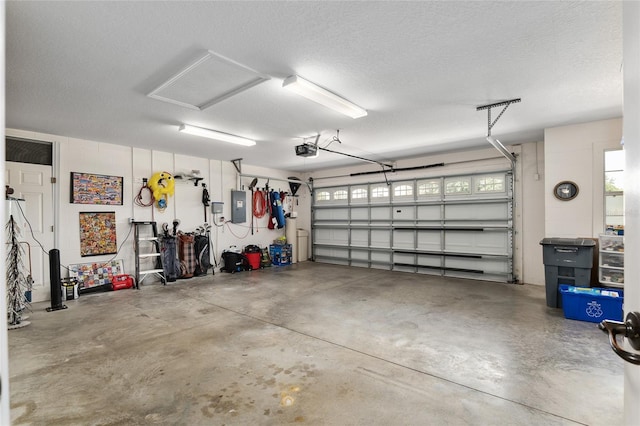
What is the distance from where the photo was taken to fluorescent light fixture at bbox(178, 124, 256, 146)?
462 cm

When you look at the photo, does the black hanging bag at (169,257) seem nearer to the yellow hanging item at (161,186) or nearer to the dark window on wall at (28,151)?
the yellow hanging item at (161,186)

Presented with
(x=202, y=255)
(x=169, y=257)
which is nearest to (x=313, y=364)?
(x=169, y=257)

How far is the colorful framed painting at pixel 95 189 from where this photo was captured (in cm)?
532

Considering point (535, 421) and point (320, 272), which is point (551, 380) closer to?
point (535, 421)

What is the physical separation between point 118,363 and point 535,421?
338 cm

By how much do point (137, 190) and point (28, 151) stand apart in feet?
5.59

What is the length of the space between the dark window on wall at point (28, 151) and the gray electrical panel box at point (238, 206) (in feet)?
11.8

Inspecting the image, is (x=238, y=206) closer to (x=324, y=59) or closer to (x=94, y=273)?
(x=94, y=273)

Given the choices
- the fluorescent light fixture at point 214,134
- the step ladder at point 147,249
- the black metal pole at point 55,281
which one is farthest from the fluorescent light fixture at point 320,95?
the step ladder at point 147,249

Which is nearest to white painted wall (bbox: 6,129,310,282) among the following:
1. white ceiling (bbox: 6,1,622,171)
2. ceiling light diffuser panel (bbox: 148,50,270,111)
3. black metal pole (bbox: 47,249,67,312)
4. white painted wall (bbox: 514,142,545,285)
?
white ceiling (bbox: 6,1,622,171)

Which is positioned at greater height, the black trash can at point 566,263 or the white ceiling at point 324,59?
the white ceiling at point 324,59

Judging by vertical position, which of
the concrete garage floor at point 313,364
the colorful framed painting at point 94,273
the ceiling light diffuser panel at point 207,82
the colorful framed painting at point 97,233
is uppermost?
the ceiling light diffuser panel at point 207,82

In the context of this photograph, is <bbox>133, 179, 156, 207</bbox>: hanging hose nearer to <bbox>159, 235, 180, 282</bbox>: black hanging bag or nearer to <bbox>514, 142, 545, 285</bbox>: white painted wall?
<bbox>159, 235, 180, 282</bbox>: black hanging bag

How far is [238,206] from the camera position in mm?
7789
